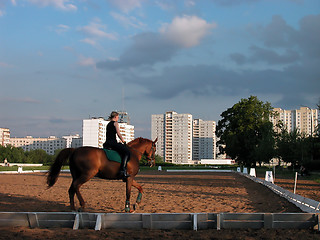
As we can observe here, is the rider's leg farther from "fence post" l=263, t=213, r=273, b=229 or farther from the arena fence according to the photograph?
"fence post" l=263, t=213, r=273, b=229

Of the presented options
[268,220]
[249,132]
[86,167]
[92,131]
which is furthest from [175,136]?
[268,220]

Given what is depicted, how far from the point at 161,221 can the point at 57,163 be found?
385 cm

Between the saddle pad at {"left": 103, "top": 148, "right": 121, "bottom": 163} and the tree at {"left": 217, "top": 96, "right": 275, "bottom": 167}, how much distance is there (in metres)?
47.1

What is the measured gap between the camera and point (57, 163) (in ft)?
33.9

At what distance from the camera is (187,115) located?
636 feet

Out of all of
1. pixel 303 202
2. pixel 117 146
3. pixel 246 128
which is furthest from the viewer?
pixel 246 128

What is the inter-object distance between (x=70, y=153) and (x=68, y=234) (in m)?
3.19

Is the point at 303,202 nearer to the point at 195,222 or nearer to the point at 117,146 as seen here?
the point at 195,222

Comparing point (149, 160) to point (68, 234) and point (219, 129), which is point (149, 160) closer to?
point (68, 234)

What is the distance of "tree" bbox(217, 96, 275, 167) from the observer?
57744mm

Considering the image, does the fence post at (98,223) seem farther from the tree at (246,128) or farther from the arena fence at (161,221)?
the tree at (246,128)

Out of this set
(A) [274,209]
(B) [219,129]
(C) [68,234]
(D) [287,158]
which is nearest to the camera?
(C) [68,234]

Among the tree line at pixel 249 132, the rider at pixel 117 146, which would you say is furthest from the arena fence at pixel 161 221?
the tree line at pixel 249 132

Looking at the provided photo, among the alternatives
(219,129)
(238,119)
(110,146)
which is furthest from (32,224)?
(219,129)
